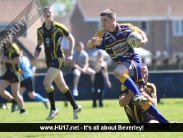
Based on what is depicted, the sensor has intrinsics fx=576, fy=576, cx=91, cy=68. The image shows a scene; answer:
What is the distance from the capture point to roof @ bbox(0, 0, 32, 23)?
16.5 m

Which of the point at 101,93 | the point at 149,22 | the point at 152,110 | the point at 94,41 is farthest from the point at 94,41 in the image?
the point at 149,22

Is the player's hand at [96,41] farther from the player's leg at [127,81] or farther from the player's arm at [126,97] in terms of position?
the player's arm at [126,97]

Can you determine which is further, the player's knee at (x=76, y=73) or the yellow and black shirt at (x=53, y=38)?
the player's knee at (x=76, y=73)

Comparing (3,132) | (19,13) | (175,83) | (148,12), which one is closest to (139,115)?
(3,132)

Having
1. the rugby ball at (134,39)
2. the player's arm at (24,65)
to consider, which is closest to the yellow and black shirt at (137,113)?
the rugby ball at (134,39)

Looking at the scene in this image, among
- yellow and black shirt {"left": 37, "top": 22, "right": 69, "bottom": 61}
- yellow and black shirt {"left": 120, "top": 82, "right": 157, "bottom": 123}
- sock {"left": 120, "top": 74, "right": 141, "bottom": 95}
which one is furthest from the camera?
yellow and black shirt {"left": 37, "top": 22, "right": 69, "bottom": 61}

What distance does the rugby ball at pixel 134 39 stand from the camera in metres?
8.93

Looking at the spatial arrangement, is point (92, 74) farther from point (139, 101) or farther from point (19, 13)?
point (139, 101)

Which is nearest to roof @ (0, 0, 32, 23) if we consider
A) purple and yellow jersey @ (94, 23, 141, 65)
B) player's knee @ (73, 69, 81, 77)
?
player's knee @ (73, 69, 81, 77)

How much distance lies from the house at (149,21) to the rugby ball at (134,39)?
147ft

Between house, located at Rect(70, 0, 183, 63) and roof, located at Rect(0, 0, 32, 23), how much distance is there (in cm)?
3662

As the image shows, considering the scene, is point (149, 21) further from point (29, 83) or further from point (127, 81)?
point (127, 81)

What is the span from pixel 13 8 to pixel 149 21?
39973 mm

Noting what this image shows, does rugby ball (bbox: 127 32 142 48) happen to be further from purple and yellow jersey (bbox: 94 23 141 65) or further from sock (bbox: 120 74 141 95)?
sock (bbox: 120 74 141 95)
